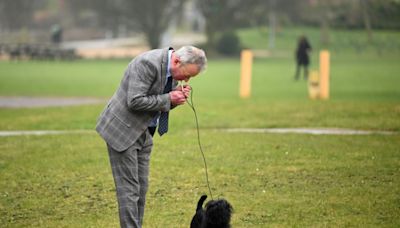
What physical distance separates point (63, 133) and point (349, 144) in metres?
5.62

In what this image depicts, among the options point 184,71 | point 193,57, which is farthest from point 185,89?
point 193,57

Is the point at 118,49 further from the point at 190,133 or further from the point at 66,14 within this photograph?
the point at 190,133

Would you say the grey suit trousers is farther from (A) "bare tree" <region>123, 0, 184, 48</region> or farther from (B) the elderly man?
(A) "bare tree" <region>123, 0, 184, 48</region>

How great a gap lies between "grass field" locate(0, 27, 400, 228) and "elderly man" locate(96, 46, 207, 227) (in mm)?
1755

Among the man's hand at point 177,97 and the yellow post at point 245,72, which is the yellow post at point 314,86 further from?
the man's hand at point 177,97

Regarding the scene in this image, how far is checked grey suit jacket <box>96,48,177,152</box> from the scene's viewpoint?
6945 mm

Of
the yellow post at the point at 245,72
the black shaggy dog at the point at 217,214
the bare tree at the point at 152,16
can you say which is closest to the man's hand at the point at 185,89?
the black shaggy dog at the point at 217,214

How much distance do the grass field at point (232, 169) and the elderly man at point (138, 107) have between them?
1755mm

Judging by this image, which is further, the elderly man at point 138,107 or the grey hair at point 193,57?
the elderly man at point 138,107

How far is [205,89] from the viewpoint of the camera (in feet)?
100

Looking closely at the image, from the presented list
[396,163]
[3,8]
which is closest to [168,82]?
[396,163]

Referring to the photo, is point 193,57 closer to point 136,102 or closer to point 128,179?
point 136,102

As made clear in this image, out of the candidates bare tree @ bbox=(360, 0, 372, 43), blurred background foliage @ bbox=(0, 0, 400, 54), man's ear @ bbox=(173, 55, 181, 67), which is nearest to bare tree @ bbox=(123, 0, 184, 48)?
blurred background foliage @ bbox=(0, 0, 400, 54)

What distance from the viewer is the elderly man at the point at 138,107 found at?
6922mm
